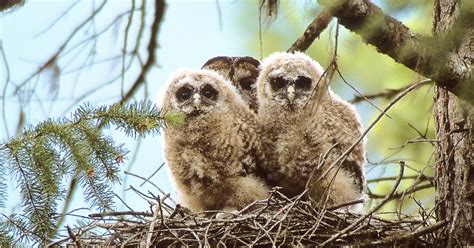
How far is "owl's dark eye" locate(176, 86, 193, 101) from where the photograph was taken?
4.29m

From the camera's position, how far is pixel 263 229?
3.29 m

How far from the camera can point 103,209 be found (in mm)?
3398

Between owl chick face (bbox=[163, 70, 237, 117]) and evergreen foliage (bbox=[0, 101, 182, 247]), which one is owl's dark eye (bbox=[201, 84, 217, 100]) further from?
evergreen foliage (bbox=[0, 101, 182, 247])

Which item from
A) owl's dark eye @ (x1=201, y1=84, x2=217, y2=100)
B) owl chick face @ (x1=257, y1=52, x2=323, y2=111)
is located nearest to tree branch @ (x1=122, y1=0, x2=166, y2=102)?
owl's dark eye @ (x1=201, y1=84, x2=217, y2=100)

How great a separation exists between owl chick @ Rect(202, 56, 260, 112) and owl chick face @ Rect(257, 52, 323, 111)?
1.00 ft

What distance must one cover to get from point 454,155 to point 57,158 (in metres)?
1.60

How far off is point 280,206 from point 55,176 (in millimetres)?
962

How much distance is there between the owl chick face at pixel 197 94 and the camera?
4207 millimetres

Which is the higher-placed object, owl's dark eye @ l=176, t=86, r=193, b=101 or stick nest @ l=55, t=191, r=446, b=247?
owl's dark eye @ l=176, t=86, r=193, b=101

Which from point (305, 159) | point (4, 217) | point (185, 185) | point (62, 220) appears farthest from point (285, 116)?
point (4, 217)

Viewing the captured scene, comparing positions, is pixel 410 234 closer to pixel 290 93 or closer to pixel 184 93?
pixel 290 93

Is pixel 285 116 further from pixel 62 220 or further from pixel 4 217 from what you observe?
pixel 4 217

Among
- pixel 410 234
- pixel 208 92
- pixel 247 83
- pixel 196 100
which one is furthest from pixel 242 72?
pixel 410 234

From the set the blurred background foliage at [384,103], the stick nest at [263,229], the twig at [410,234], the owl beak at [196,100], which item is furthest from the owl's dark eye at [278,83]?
the twig at [410,234]
